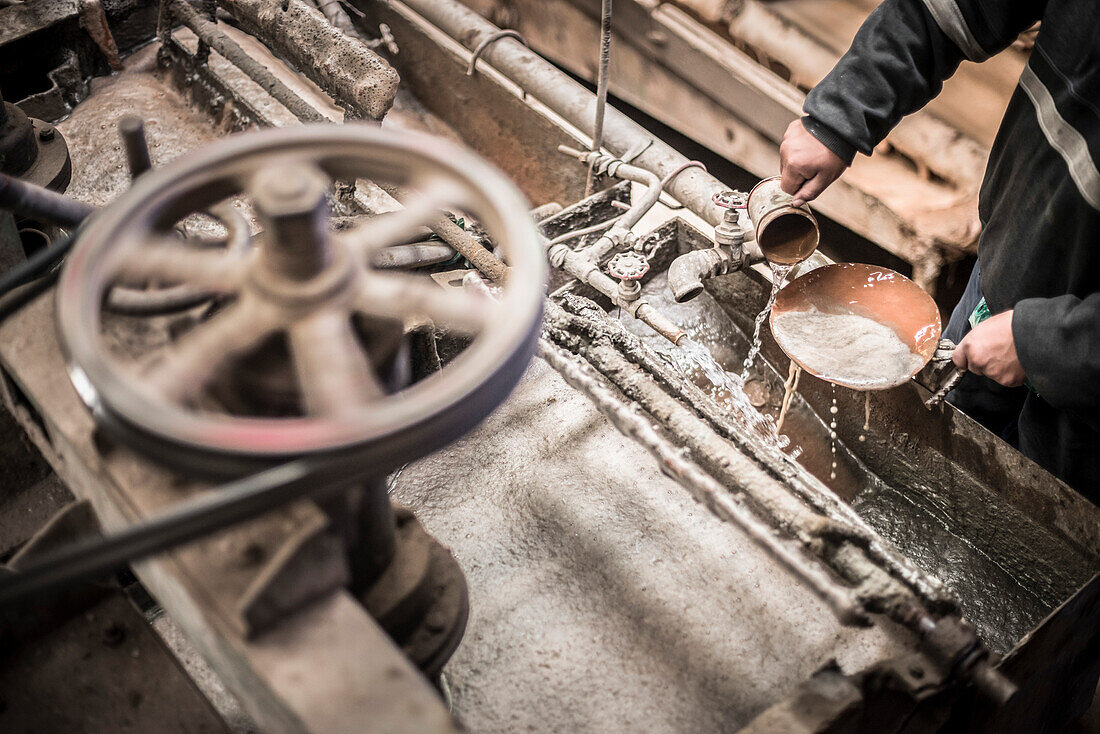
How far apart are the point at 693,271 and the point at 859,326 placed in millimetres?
573

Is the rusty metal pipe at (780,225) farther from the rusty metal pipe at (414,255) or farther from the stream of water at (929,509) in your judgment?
the rusty metal pipe at (414,255)

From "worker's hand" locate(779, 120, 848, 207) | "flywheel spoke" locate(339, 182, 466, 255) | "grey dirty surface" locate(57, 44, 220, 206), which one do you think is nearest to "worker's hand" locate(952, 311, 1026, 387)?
"worker's hand" locate(779, 120, 848, 207)

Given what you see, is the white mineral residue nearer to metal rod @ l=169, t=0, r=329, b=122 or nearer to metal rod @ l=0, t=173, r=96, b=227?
metal rod @ l=0, t=173, r=96, b=227

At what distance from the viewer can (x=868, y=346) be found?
8.27 ft

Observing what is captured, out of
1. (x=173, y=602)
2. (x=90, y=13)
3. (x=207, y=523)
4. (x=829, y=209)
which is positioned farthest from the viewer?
(x=829, y=209)

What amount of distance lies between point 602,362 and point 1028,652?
1201mm

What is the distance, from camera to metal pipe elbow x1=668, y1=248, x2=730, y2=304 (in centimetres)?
259

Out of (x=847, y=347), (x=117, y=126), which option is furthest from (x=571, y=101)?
(x=117, y=126)

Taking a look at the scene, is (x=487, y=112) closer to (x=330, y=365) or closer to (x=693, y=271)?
(x=693, y=271)

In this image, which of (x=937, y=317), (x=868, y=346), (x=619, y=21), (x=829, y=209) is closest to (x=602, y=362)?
(x=868, y=346)

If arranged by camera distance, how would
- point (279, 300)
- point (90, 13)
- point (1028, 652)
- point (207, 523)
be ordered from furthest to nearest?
point (90, 13), point (1028, 652), point (279, 300), point (207, 523)

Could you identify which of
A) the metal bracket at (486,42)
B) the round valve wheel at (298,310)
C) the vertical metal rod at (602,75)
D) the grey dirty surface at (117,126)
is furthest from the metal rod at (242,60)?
the round valve wheel at (298,310)

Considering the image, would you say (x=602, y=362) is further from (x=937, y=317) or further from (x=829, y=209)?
(x=829, y=209)

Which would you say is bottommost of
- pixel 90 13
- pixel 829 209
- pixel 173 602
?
pixel 829 209
